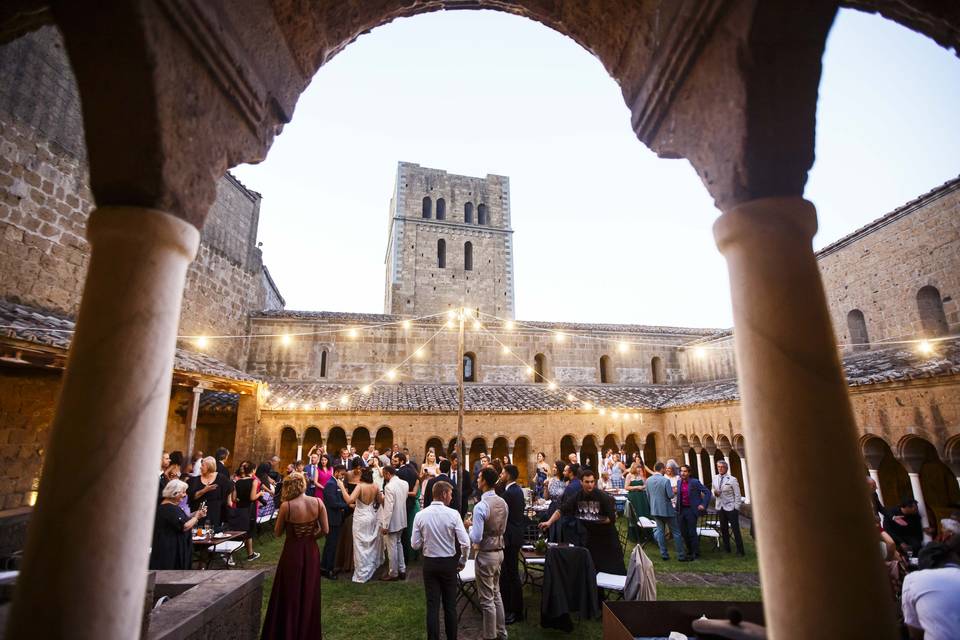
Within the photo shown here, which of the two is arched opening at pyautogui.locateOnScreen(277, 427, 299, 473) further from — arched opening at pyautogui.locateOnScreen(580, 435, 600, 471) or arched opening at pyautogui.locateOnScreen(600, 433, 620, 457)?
arched opening at pyautogui.locateOnScreen(600, 433, 620, 457)

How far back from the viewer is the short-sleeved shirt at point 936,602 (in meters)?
3.15

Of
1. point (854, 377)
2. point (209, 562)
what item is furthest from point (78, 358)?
point (854, 377)

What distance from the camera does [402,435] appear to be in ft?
54.0

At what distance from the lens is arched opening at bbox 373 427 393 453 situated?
17519 millimetres

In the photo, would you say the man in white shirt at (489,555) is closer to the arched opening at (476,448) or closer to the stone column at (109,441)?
the stone column at (109,441)

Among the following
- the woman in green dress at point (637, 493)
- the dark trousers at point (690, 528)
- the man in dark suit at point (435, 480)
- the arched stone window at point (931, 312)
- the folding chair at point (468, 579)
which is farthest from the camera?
the arched stone window at point (931, 312)

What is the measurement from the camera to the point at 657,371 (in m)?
22.2

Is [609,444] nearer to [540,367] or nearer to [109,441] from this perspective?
[540,367]

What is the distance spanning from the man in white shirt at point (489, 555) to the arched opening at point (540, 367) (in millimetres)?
15510

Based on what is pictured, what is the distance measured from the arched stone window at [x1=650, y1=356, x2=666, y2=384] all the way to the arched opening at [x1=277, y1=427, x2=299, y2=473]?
1596 cm

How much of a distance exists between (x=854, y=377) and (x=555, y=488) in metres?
7.81

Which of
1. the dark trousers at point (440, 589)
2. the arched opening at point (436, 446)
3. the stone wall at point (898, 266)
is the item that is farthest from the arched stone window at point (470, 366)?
the dark trousers at point (440, 589)

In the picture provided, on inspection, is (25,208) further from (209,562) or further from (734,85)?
(734,85)

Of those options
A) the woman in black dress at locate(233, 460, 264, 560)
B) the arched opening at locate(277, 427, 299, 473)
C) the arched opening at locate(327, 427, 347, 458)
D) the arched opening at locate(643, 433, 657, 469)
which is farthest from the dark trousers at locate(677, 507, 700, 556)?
the arched opening at locate(277, 427, 299, 473)
